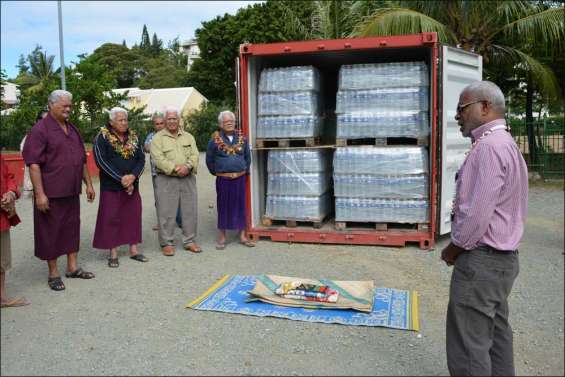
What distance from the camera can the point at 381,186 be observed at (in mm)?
7441

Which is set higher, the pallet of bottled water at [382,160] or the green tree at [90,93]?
the green tree at [90,93]

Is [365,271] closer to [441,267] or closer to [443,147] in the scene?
[441,267]

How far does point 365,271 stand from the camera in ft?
21.2

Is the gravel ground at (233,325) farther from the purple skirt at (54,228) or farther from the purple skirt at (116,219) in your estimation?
the purple skirt at (54,228)

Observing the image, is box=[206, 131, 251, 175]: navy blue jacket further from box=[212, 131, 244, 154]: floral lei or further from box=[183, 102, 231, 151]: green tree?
box=[183, 102, 231, 151]: green tree

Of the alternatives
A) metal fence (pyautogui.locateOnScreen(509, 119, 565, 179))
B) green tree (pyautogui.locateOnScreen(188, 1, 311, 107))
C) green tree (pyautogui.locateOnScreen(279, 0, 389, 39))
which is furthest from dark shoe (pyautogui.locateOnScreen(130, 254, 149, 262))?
green tree (pyautogui.locateOnScreen(188, 1, 311, 107))

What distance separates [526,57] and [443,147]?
26.5ft

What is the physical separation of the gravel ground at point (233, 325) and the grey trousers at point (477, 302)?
886 mm

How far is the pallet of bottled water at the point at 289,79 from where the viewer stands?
25.0 feet

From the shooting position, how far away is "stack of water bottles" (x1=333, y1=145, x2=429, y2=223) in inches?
289

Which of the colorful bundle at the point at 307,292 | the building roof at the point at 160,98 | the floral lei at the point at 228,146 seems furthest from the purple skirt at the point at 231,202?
the building roof at the point at 160,98

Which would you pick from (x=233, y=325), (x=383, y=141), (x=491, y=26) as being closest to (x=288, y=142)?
(x=383, y=141)

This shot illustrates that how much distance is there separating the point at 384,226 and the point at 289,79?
8.36ft

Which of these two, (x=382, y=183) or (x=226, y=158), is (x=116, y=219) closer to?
(x=226, y=158)
